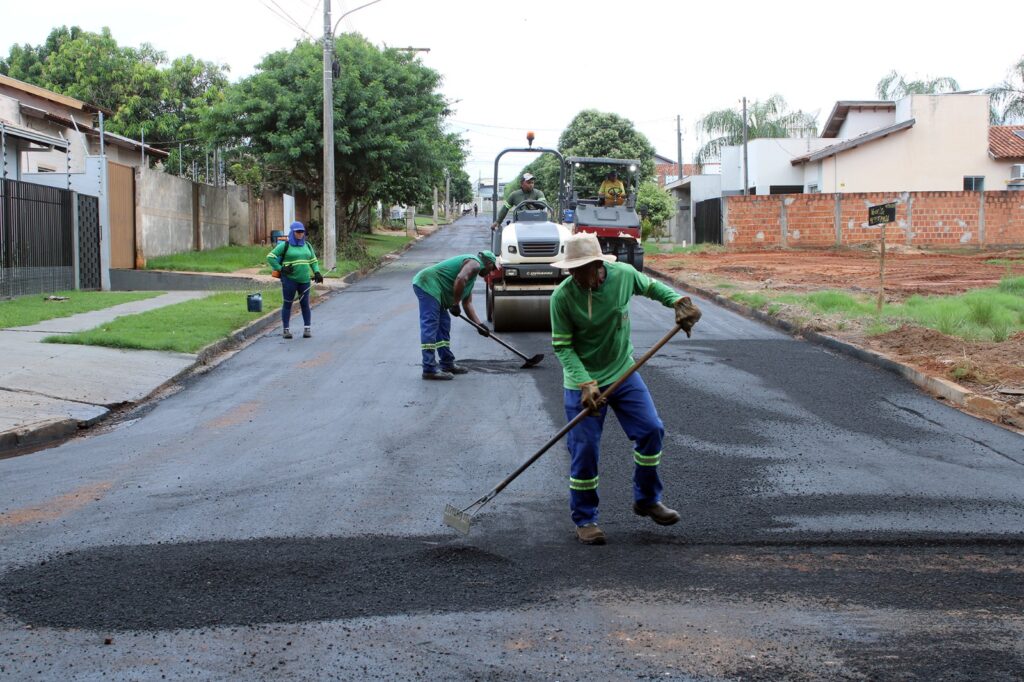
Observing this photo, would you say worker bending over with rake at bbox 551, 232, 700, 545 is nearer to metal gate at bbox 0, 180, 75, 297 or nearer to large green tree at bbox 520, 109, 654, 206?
metal gate at bbox 0, 180, 75, 297

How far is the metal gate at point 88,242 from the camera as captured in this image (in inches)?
851

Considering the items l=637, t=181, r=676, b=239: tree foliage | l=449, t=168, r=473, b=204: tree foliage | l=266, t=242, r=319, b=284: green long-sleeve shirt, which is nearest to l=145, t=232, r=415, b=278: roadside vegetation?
l=266, t=242, r=319, b=284: green long-sleeve shirt

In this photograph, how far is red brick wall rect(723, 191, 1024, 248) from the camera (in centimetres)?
3734

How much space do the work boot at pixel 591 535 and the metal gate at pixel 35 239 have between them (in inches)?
622

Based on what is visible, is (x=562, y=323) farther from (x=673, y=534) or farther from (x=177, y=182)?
(x=177, y=182)

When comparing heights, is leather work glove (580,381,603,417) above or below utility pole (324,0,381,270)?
below

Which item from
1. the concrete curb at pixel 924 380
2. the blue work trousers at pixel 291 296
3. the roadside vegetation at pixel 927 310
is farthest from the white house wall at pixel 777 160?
the blue work trousers at pixel 291 296

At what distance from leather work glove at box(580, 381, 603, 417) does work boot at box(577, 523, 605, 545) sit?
626 millimetres

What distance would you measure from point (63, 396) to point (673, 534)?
6.54 m

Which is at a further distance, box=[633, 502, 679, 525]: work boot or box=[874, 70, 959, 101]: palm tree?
box=[874, 70, 959, 101]: palm tree

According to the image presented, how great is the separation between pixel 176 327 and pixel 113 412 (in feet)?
16.0

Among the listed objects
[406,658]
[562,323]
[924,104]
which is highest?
[924,104]

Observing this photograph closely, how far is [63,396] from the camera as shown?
973 centimetres

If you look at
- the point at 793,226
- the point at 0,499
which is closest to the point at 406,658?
the point at 0,499
